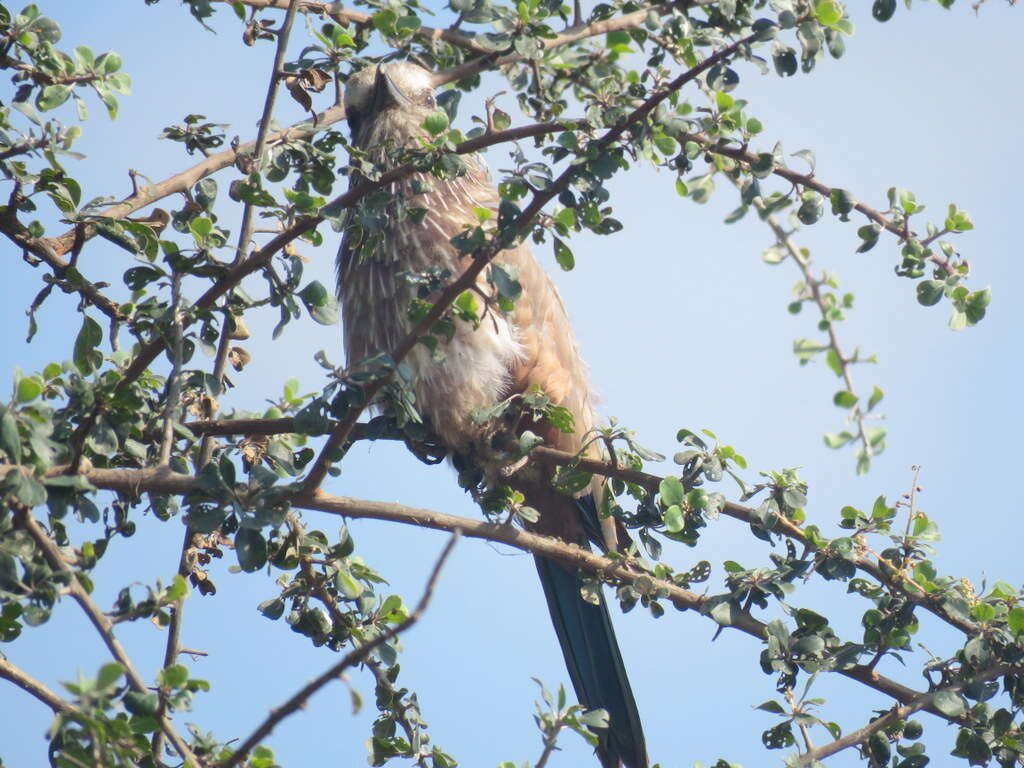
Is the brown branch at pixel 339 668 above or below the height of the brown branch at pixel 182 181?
below

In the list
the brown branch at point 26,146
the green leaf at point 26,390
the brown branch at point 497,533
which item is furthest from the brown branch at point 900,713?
the brown branch at point 26,146

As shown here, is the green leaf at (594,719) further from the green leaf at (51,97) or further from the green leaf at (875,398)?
the green leaf at (51,97)

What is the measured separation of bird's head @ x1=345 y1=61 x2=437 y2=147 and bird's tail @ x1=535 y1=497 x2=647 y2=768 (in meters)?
1.69

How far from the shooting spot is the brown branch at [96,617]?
82.0 inches

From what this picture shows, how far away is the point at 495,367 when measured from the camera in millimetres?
3936

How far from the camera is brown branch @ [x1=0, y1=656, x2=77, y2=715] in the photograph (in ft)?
7.79

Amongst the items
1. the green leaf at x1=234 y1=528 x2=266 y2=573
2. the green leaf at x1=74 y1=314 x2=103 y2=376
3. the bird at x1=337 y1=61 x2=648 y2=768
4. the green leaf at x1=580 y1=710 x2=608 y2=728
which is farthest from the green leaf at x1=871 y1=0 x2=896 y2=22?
the green leaf at x1=74 y1=314 x2=103 y2=376

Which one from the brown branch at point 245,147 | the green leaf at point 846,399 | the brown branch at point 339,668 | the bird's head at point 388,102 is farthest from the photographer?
the bird's head at point 388,102

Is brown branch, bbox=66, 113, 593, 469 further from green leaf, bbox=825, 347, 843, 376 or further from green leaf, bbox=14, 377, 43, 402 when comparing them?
green leaf, bbox=825, 347, 843, 376

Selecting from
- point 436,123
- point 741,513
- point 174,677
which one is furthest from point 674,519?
point 174,677

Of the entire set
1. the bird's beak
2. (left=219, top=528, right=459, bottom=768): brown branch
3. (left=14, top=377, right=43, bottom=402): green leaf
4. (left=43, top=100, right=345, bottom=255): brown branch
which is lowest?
(left=219, top=528, right=459, bottom=768): brown branch

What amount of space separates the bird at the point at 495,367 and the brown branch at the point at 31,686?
162cm

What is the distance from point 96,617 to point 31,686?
16.6 inches

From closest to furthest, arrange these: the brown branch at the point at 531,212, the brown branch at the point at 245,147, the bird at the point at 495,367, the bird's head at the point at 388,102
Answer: the brown branch at the point at 531,212, the brown branch at the point at 245,147, the bird at the point at 495,367, the bird's head at the point at 388,102
